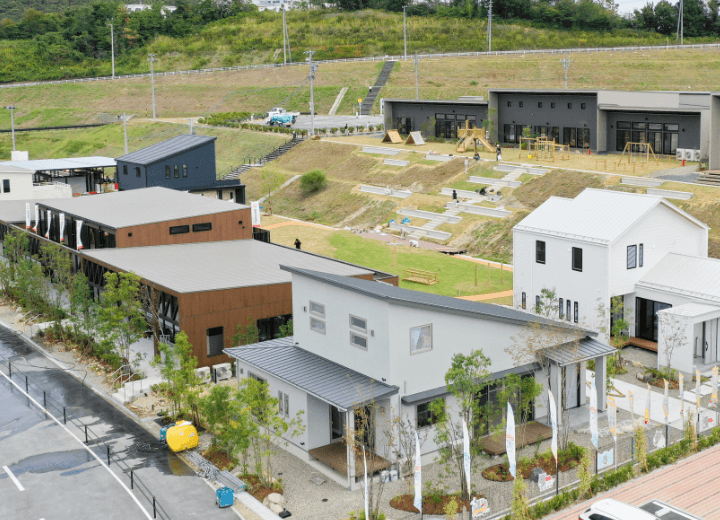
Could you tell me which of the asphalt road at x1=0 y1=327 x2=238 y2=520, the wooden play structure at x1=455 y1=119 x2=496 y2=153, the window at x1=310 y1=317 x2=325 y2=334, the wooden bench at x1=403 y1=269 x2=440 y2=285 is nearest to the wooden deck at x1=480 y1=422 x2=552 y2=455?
the window at x1=310 y1=317 x2=325 y2=334

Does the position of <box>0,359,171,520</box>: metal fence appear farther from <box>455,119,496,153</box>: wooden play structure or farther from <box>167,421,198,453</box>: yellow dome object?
<box>455,119,496,153</box>: wooden play structure

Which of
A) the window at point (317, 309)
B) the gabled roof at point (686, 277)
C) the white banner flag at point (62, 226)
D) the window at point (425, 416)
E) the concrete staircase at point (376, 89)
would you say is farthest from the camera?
the concrete staircase at point (376, 89)

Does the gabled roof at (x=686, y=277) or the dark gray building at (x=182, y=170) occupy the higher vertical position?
the dark gray building at (x=182, y=170)

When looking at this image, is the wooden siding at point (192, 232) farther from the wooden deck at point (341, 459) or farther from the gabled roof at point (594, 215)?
the wooden deck at point (341, 459)

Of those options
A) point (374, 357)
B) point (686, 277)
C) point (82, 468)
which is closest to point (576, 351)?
point (374, 357)

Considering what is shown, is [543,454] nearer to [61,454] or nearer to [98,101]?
[61,454]

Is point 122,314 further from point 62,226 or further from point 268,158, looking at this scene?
point 268,158

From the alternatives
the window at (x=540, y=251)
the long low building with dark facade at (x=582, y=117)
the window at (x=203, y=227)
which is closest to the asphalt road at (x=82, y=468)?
the window at (x=203, y=227)
